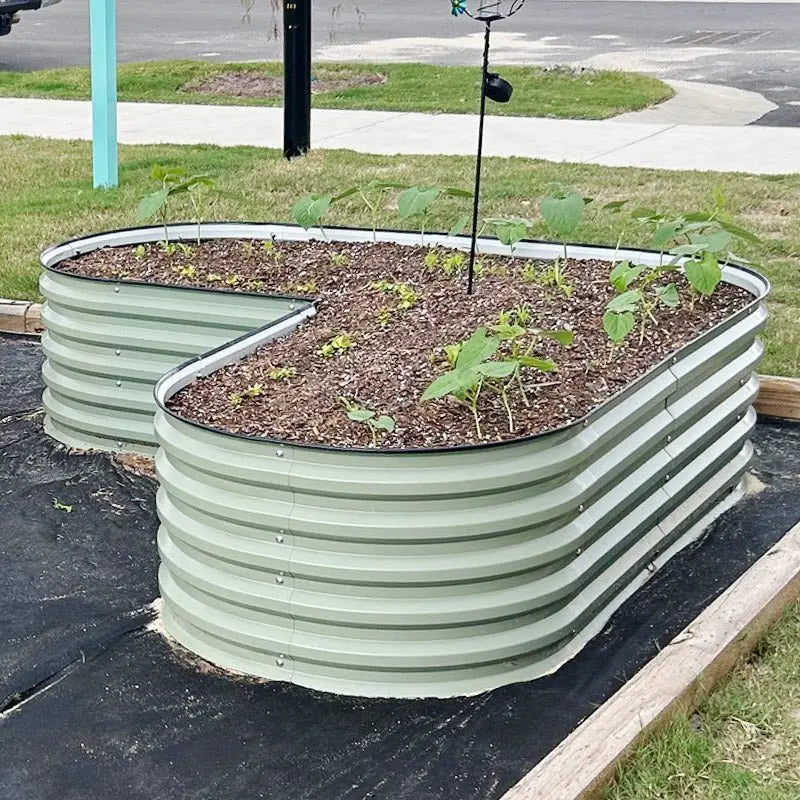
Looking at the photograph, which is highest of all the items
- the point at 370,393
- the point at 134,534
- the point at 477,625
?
the point at 370,393

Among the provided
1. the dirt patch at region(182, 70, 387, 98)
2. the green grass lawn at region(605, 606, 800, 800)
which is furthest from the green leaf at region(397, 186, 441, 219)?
the dirt patch at region(182, 70, 387, 98)

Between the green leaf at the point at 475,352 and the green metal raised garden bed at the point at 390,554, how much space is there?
30cm

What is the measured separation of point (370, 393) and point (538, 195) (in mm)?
4485

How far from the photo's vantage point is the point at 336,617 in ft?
10.3

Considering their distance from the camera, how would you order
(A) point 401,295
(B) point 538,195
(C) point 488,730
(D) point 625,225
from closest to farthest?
(C) point 488,730 → (A) point 401,295 → (D) point 625,225 → (B) point 538,195

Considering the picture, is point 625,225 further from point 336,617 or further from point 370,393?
point 336,617

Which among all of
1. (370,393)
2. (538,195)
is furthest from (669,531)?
(538,195)

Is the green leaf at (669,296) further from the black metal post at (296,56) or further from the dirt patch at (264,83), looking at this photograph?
the dirt patch at (264,83)

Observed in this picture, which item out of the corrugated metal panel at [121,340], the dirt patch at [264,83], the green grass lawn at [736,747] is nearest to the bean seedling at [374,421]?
the green grass lawn at [736,747]

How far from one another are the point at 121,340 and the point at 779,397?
7.75 feet

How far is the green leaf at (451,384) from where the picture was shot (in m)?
3.27

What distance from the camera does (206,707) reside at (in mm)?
3182

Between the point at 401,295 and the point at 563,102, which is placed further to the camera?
the point at 563,102

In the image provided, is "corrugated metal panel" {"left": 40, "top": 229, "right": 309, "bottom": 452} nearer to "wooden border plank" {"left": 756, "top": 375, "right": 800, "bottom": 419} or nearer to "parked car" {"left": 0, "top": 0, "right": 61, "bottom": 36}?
"wooden border plank" {"left": 756, "top": 375, "right": 800, "bottom": 419}
